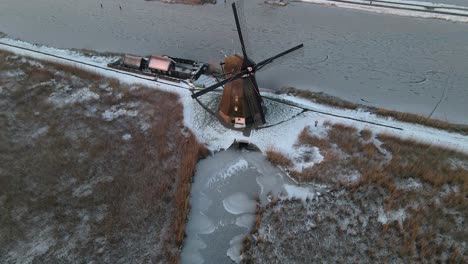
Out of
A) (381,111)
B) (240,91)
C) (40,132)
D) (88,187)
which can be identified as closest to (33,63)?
(40,132)

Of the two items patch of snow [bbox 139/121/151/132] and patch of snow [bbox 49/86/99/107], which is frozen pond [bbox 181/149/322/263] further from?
patch of snow [bbox 49/86/99/107]

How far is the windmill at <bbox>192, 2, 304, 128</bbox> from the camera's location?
43.2ft

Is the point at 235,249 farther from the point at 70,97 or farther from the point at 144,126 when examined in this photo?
the point at 70,97

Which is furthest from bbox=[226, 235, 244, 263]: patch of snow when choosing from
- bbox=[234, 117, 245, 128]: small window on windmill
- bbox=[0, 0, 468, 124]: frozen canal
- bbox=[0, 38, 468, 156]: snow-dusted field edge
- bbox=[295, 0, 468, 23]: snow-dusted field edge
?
bbox=[295, 0, 468, 23]: snow-dusted field edge

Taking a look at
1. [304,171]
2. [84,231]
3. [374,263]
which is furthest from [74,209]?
[374,263]

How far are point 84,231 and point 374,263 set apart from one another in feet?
32.0

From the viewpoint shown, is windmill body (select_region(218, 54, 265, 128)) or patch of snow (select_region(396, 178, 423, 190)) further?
windmill body (select_region(218, 54, 265, 128))

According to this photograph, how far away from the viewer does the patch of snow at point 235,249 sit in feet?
34.1

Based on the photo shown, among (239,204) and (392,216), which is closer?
(392,216)

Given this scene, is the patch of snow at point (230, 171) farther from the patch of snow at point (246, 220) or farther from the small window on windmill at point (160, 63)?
the small window on windmill at point (160, 63)

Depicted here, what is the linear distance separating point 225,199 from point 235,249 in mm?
2026

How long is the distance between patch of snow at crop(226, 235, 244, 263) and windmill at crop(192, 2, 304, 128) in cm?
542

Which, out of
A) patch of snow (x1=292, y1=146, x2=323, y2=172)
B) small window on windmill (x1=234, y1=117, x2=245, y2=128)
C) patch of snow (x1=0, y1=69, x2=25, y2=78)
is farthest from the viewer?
patch of snow (x1=0, y1=69, x2=25, y2=78)

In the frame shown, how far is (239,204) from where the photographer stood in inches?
470
